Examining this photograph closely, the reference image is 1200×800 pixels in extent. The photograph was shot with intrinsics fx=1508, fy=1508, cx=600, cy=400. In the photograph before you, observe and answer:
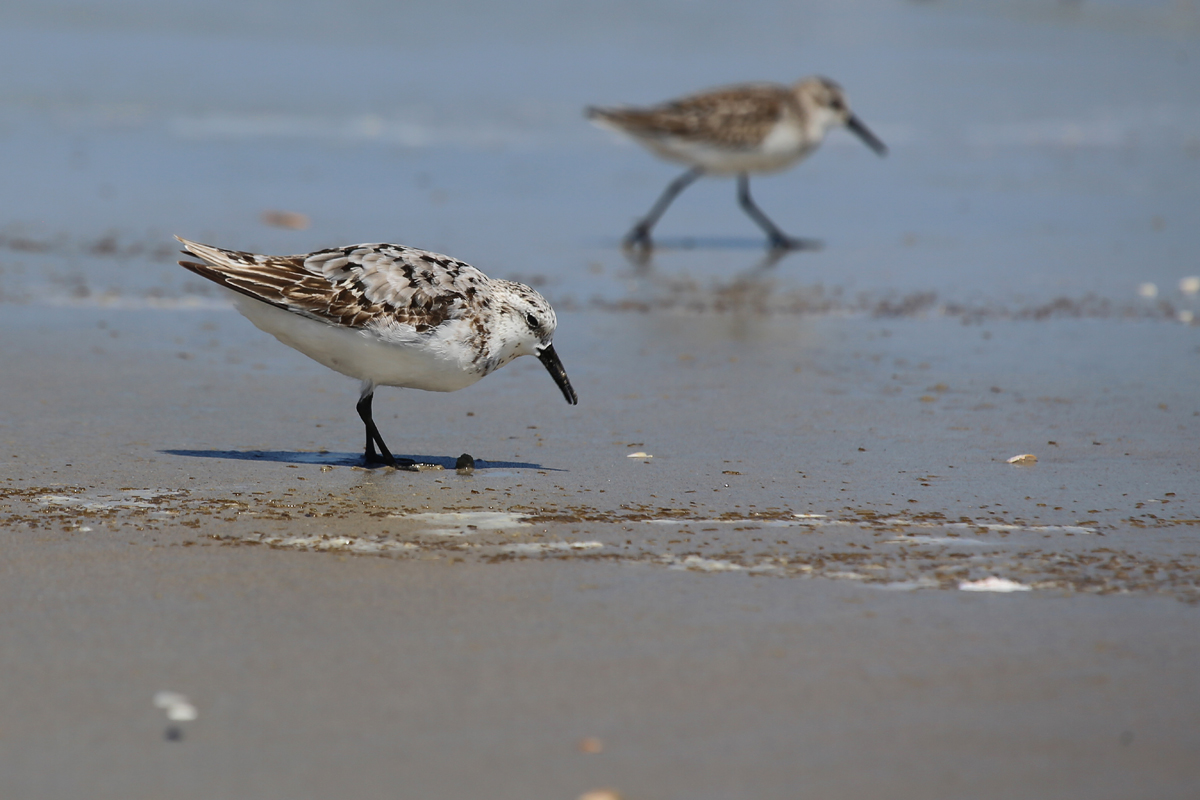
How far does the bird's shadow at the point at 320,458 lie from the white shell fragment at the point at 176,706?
257 cm

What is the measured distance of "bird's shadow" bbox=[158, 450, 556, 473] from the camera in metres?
6.14

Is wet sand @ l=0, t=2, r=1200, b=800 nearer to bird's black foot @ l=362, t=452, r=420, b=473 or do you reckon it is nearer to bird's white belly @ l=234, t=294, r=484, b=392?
bird's black foot @ l=362, t=452, r=420, b=473

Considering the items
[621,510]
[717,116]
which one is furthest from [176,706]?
[717,116]

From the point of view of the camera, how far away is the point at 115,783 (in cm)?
317

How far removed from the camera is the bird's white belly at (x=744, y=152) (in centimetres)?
1400

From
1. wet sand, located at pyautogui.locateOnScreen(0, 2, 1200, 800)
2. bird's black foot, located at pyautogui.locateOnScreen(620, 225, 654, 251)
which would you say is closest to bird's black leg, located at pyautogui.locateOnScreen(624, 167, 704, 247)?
bird's black foot, located at pyautogui.locateOnScreen(620, 225, 654, 251)

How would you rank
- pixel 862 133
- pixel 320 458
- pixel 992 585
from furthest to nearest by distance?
pixel 862 133, pixel 320 458, pixel 992 585

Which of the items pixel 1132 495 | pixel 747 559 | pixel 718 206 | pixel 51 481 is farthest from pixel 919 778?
pixel 718 206

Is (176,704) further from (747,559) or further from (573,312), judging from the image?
(573,312)

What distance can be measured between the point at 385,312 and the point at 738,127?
8.53 metres

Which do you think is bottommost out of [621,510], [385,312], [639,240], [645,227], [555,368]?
[621,510]

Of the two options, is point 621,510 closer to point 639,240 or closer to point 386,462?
point 386,462

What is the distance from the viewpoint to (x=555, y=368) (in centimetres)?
655

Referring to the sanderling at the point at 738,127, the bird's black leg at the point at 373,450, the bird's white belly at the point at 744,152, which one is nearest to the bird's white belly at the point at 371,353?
the bird's black leg at the point at 373,450
